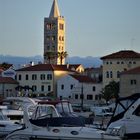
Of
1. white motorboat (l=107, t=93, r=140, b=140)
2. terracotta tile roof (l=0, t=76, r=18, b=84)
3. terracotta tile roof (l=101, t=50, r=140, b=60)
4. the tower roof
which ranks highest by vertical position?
the tower roof

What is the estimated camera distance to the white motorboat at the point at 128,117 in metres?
18.3

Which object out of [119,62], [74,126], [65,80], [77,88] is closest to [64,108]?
[74,126]

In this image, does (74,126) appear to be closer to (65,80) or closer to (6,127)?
(6,127)

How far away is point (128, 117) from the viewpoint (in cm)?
1900

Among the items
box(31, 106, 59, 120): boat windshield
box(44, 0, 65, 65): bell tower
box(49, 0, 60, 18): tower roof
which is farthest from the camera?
box(49, 0, 60, 18): tower roof

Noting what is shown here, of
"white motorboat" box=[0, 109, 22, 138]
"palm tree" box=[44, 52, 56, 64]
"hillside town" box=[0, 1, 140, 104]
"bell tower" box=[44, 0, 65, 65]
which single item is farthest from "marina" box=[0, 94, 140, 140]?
"bell tower" box=[44, 0, 65, 65]

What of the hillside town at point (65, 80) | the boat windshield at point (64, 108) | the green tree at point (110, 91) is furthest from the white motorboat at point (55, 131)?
the hillside town at point (65, 80)

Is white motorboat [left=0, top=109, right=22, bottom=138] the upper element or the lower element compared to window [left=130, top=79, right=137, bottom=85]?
lower

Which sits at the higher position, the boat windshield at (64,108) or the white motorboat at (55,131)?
the boat windshield at (64,108)

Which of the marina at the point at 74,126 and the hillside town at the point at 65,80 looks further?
the hillside town at the point at 65,80

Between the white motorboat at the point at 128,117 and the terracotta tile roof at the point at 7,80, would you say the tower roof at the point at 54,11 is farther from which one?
the white motorboat at the point at 128,117

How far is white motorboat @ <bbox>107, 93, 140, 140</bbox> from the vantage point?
A: 60.1 feet

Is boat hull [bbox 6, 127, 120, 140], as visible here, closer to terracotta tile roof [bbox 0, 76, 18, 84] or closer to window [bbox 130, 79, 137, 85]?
window [bbox 130, 79, 137, 85]

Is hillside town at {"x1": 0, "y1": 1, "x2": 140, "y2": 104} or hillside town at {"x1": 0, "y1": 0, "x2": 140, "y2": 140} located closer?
hillside town at {"x1": 0, "y1": 0, "x2": 140, "y2": 140}
